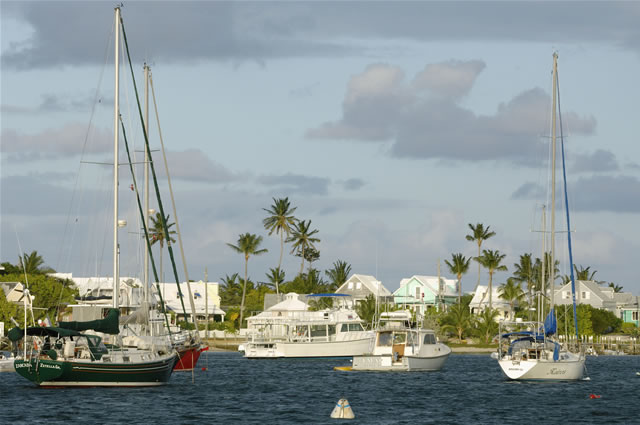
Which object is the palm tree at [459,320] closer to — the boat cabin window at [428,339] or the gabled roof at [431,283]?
the gabled roof at [431,283]

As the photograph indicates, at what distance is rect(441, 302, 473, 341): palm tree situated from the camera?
131 meters

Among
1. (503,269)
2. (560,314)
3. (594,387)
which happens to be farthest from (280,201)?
(594,387)

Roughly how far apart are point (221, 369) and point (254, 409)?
34.7m

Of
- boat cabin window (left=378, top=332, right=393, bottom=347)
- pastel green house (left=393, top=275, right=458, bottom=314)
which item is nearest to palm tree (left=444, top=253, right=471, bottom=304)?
pastel green house (left=393, top=275, right=458, bottom=314)

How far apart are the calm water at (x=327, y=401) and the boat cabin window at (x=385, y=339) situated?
3137 mm

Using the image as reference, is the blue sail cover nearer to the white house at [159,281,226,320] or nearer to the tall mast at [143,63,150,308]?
the tall mast at [143,63,150,308]

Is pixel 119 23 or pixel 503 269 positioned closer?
pixel 119 23

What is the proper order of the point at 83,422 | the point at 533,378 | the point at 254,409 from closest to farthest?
the point at 83,422
the point at 254,409
the point at 533,378

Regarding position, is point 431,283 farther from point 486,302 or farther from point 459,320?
point 459,320

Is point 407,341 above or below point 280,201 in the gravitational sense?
below

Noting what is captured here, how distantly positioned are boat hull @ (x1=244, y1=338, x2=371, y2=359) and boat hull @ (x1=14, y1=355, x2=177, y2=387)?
4479 cm

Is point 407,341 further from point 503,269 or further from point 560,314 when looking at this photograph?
point 503,269

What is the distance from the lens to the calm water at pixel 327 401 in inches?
1713

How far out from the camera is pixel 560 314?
129m
